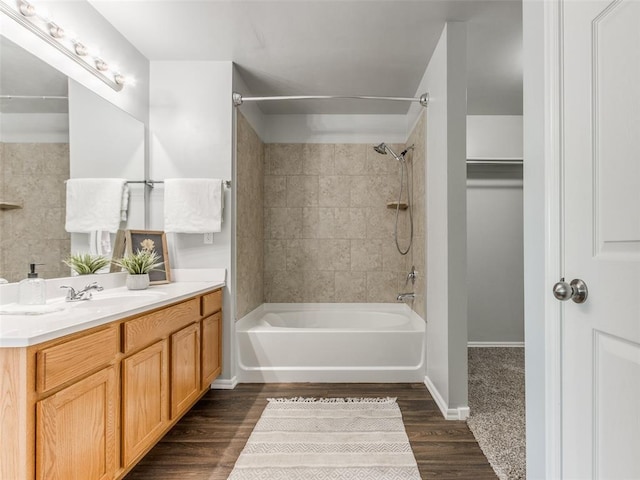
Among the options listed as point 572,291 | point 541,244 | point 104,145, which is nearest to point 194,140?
point 104,145

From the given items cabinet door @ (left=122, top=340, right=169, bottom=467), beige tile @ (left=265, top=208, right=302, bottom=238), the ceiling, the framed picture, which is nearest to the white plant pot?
the framed picture

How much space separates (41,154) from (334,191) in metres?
2.58

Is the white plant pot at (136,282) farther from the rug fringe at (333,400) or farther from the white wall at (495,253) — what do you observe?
the white wall at (495,253)

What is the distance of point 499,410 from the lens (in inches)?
95.0

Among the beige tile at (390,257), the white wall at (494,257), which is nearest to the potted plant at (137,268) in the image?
the beige tile at (390,257)

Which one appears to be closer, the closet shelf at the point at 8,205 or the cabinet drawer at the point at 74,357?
the cabinet drawer at the point at 74,357

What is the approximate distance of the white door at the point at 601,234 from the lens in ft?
2.86

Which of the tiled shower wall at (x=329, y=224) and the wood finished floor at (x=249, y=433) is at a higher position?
the tiled shower wall at (x=329, y=224)

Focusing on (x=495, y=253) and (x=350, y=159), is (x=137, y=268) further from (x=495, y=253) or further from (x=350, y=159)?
(x=495, y=253)

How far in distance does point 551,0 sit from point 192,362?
2.36 meters

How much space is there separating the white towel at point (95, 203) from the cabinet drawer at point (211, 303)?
73cm

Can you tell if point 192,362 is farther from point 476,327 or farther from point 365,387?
point 476,327

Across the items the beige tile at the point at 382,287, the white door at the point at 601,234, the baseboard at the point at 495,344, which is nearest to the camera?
the white door at the point at 601,234

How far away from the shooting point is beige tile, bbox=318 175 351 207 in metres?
3.94
